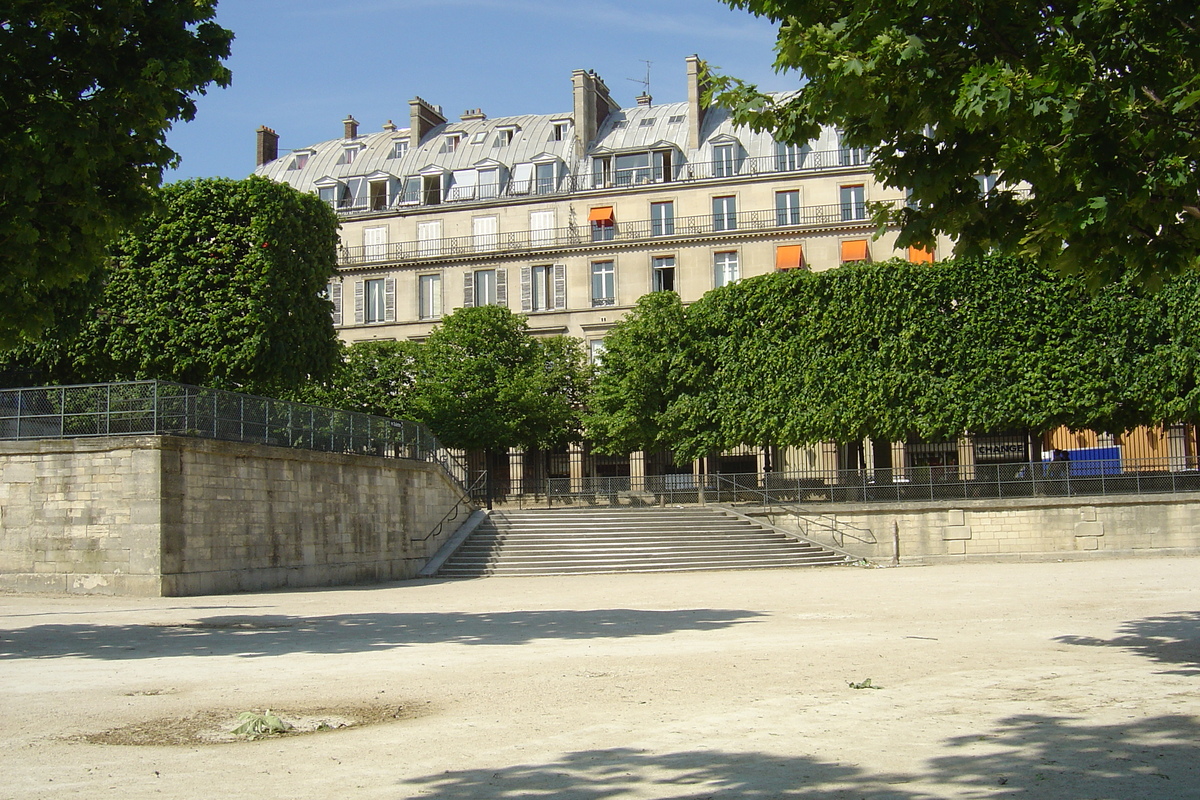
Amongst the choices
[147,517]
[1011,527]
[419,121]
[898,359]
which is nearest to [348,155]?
[419,121]

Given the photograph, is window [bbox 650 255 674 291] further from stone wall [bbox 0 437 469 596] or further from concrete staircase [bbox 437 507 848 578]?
stone wall [bbox 0 437 469 596]

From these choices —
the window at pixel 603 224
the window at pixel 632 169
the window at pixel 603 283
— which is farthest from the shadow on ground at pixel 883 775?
the window at pixel 632 169

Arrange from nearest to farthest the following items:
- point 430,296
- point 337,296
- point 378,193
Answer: point 430,296 < point 337,296 < point 378,193

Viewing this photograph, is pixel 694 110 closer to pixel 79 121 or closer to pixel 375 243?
pixel 375 243

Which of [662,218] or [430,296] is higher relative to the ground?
[662,218]

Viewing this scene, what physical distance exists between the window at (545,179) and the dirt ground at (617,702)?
34.1 m

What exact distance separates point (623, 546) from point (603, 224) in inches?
812

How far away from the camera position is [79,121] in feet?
33.5

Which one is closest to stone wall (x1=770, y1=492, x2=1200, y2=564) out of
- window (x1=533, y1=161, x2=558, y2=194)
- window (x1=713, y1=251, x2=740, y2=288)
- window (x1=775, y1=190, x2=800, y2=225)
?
window (x1=713, y1=251, x2=740, y2=288)

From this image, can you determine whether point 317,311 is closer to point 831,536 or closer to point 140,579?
point 140,579

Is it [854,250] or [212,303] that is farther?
[854,250]

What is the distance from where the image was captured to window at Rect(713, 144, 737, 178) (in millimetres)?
→ 45281

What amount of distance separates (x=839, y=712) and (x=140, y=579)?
14473 millimetres

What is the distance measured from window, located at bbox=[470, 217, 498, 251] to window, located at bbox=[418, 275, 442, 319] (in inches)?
91.3
